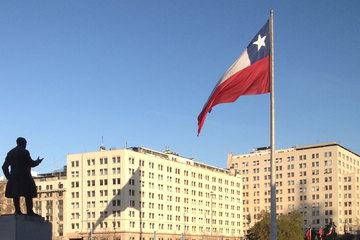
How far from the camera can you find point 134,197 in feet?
491

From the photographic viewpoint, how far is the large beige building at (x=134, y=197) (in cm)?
14888

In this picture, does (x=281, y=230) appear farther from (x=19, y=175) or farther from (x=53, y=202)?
(x=19, y=175)

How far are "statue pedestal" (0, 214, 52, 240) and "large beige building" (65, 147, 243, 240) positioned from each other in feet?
394

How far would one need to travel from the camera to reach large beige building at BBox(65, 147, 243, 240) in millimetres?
148875

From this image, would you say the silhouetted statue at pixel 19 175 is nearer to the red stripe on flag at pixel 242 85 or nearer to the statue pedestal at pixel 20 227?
the statue pedestal at pixel 20 227

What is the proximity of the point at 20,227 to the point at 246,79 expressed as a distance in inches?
559

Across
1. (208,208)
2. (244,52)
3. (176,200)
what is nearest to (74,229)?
(176,200)

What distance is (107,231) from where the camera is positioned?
148m

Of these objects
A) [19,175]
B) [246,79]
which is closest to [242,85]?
[246,79]

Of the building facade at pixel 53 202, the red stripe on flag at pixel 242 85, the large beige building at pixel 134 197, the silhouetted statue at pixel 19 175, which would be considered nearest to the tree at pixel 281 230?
the large beige building at pixel 134 197

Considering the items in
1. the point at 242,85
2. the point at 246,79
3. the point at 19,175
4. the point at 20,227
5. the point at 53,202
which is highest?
the point at 246,79

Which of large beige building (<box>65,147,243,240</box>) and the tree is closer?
the tree

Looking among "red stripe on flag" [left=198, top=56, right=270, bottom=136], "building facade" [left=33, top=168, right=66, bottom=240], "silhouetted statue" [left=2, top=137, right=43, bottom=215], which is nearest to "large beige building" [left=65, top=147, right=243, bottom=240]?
"building facade" [left=33, top=168, right=66, bottom=240]

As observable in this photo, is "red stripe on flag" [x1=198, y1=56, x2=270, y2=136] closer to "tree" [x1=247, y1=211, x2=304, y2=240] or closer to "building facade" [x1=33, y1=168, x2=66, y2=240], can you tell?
"tree" [x1=247, y1=211, x2=304, y2=240]
